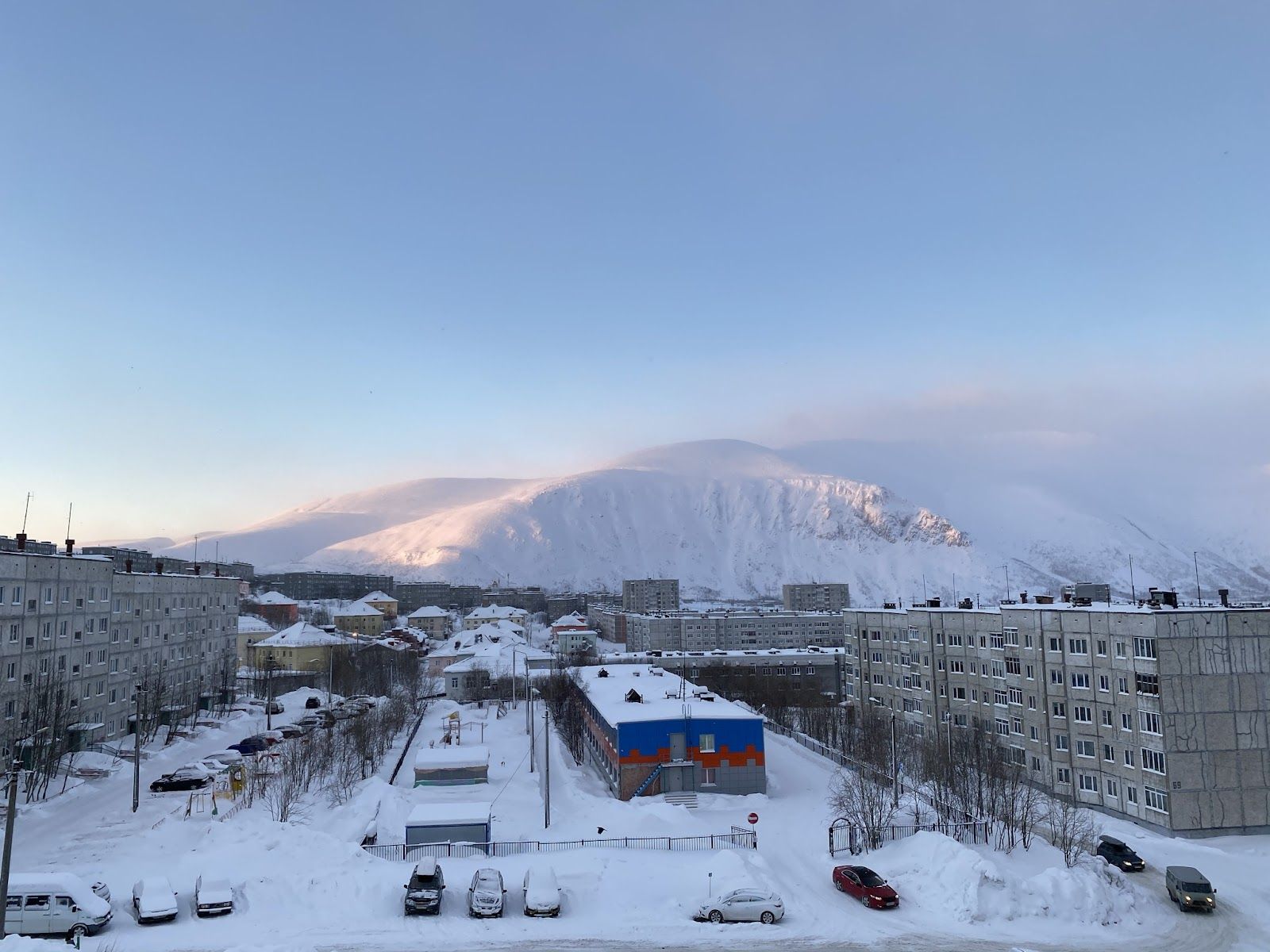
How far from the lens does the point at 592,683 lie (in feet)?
209

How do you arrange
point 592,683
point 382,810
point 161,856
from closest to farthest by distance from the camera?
1. point 161,856
2. point 382,810
3. point 592,683

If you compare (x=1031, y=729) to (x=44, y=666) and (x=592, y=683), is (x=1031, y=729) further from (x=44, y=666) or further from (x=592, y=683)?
(x=44, y=666)

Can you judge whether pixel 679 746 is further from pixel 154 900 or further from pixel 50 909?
pixel 50 909

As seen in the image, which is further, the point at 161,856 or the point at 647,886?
the point at 161,856

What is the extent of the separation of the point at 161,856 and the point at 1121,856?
32.9 metres

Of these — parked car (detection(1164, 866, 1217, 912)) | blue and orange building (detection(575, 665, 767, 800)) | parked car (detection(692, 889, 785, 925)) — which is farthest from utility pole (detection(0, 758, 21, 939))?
parked car (detection(1164, 866, 1217, 912))

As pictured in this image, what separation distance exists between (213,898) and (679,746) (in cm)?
2421

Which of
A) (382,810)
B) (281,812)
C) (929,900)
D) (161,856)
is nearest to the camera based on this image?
(929,900)

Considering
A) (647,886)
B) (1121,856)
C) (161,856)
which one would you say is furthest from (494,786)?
(1121,856)

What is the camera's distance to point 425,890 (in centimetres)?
2406

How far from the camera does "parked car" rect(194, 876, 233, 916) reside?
23062 millimetres

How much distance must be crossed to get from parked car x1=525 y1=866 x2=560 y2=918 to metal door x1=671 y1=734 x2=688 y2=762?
18229 mm

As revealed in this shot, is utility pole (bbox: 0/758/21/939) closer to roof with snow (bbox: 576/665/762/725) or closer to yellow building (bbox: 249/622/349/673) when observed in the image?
roof with snow (bbox: 576/665/762/725)

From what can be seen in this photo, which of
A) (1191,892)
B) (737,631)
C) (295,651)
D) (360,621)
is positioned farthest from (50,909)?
(360,621)
